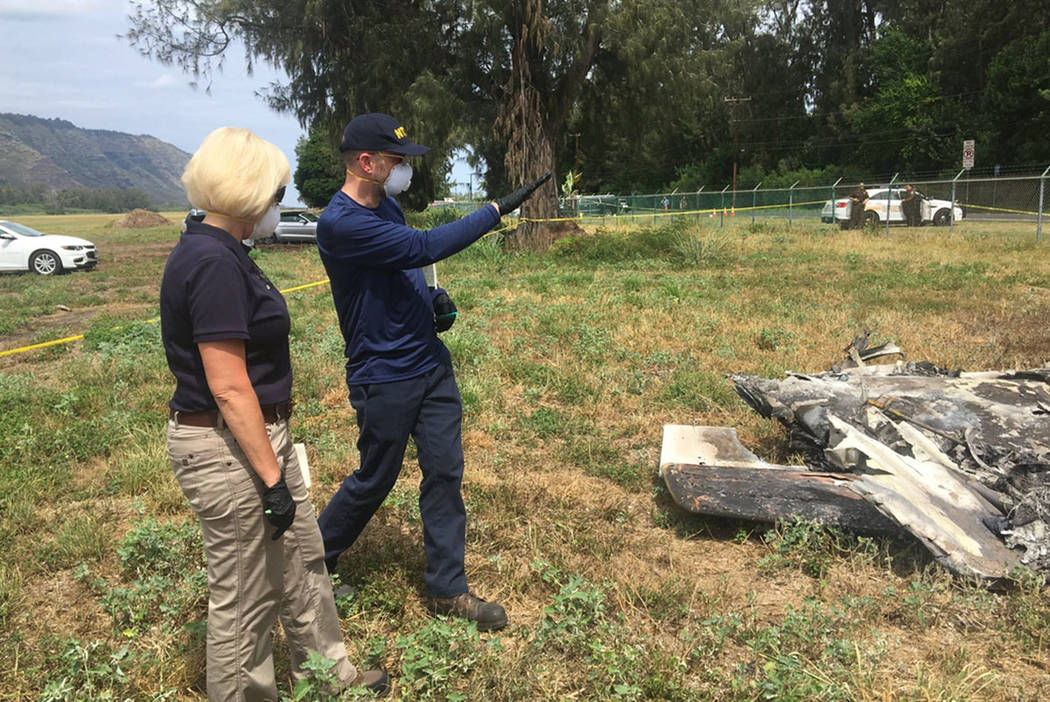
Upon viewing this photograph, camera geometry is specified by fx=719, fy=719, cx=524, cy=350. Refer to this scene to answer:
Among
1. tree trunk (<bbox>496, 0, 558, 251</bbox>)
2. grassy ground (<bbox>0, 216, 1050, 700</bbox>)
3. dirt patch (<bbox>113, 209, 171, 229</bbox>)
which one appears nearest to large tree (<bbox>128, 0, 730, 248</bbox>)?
tree trunk (<bbox>496, 0, 558, 251</bbox>)

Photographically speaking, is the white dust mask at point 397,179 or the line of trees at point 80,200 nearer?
the white dust mask at point 397,179

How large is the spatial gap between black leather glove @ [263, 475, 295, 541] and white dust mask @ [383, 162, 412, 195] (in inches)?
51.2

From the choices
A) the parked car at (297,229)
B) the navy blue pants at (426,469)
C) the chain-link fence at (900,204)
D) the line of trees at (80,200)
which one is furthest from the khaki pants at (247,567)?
the line of trees at (80,200)

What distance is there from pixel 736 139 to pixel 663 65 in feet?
130

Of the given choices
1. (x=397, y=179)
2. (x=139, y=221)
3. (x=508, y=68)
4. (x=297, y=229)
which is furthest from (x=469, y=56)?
(x=139, y=221)

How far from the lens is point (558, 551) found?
3.38 metres

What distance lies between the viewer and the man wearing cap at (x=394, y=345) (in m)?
2.64

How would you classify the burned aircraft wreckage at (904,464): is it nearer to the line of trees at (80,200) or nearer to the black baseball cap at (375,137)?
the black baseball cap at (375,137)

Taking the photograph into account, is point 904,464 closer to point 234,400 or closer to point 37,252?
point 234,400

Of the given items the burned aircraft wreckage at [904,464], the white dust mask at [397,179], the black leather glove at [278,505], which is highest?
the white dust mask at [397,179]

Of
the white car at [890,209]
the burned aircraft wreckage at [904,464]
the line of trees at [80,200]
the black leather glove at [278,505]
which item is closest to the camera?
the black leather glove at [278,505]

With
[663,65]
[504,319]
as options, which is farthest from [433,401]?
[663,65]

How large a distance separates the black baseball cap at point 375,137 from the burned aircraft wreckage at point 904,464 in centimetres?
217

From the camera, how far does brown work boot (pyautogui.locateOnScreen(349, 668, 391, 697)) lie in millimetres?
2430
